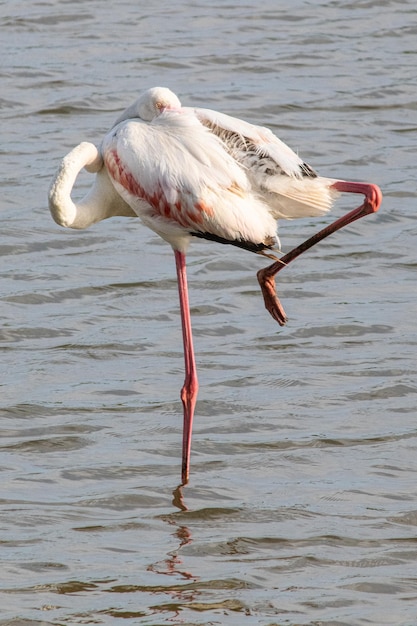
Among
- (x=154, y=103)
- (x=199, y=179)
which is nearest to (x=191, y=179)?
(x=199, y=179)

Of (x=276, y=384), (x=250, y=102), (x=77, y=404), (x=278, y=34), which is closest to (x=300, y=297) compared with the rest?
(x=276, y=384)

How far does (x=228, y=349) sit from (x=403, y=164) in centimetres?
417

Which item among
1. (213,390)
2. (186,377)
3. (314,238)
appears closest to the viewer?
(314,238)

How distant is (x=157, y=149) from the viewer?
769 cm

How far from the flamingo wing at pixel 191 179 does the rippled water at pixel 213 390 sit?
1.25 meters

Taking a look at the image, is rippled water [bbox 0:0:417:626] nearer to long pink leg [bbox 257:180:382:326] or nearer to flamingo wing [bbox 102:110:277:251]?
long pink leg [bbox 257:180:382:326]

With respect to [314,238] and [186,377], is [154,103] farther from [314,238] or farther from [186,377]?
[186,377]

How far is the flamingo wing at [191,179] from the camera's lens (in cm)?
764

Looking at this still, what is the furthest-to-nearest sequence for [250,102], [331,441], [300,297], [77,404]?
[250,102] < [300,297] < [77,404] < [331,441]

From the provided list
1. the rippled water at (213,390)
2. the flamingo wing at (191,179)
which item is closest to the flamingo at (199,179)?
the flamingo wing at (191,179)

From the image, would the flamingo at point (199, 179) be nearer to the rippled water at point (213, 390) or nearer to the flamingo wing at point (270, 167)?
the flamingo wing at point (270, 167)

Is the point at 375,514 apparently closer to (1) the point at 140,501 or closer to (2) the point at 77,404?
(1) the point at 140,501

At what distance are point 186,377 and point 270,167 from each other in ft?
4.41

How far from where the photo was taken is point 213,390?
8.98 meters
